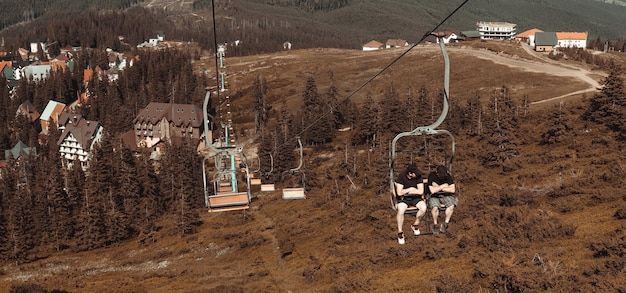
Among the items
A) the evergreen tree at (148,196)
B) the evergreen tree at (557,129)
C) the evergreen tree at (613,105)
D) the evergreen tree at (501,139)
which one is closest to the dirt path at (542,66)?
the evergreen tree at (501,139)

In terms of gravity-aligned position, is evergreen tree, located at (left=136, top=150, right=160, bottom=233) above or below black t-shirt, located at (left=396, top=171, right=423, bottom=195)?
below

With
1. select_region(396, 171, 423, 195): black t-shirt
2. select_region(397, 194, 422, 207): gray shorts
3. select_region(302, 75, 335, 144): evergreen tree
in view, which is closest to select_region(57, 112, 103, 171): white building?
select_region(302, 75, 335, 144): evergreen tree

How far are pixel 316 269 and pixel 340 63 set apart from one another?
429 feet

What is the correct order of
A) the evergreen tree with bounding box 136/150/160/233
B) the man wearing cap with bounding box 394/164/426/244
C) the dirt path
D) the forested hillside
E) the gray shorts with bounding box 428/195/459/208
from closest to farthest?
the man wearing cap with bounding box 394/164/426/244
the gray shorts with bounding box 428/195/459/208
the forested hillside
the evergreen tree with bounding box 136/150/160/233
the dirt path

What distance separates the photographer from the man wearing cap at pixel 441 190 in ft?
51.2

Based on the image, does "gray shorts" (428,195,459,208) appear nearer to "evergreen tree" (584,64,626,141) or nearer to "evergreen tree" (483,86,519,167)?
"evergreen tree" (483,86,519,167)

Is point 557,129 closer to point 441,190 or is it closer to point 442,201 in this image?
point 442,201

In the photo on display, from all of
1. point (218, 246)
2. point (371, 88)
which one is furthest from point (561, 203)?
point (371, 88)

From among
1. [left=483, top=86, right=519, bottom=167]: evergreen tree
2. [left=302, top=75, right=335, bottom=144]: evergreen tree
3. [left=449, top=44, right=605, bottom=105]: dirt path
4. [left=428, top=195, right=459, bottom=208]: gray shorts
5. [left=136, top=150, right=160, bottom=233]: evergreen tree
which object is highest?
[left=428, top=195, right=459, bottom=208]: gray shorts

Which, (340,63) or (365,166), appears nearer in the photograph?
(365,166)

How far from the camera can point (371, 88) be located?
13375cm

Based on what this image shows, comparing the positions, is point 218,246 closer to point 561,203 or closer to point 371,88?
point 561,203

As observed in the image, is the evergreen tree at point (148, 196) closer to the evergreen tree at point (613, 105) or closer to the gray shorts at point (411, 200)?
the evergreen tree at point (613, 105)

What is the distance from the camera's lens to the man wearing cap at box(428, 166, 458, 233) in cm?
1560
